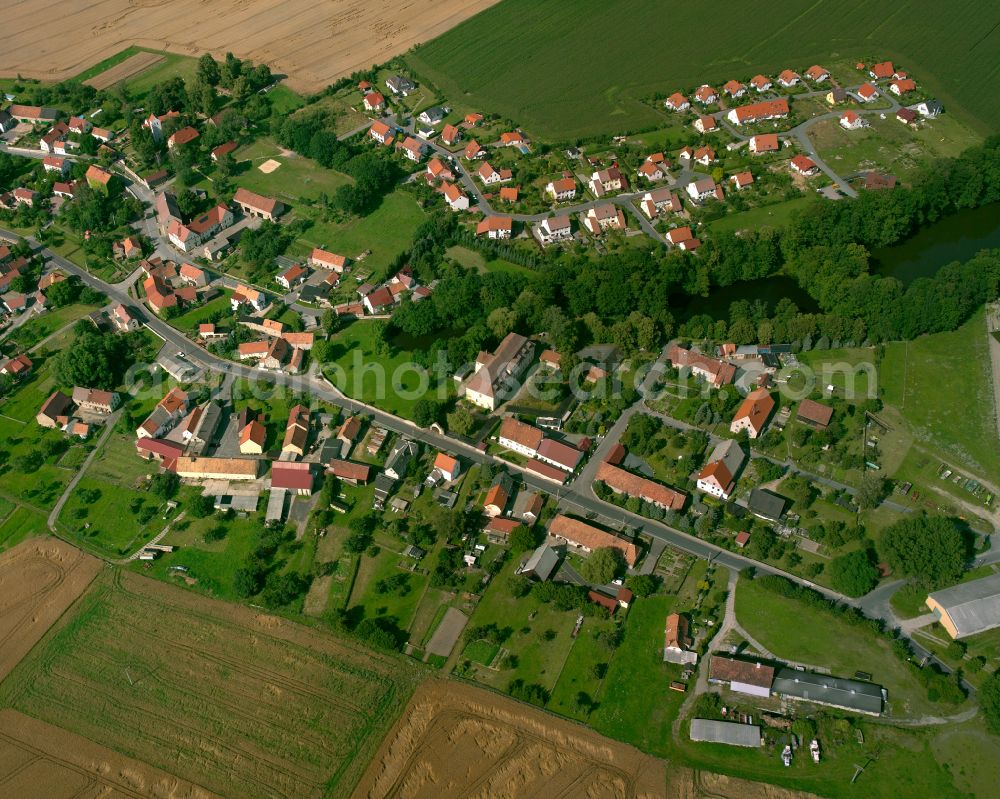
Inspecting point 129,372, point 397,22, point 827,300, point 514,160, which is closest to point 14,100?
point 397,22

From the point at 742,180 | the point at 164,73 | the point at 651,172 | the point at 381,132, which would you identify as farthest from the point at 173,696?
the point at 164,73

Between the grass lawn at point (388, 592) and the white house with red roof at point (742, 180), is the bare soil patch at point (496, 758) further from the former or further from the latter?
the white house with red roof at point (742, 180)

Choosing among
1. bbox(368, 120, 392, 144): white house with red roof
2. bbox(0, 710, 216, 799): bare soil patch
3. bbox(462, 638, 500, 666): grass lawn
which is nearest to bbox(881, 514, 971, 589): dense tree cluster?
bbox(462, 638, 500, 666): grass lawn

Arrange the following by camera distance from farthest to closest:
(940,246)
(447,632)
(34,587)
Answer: (940,246) < (34,587) < (447,632)

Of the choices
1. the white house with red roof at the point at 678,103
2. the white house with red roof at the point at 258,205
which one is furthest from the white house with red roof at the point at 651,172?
the white house with red roof at the point at 258,205

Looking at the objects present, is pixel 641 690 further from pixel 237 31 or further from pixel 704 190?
pixel 237 31

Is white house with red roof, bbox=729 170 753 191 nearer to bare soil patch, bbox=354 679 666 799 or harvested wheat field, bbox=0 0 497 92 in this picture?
harvested wheat field, bbox=0 0 497 92

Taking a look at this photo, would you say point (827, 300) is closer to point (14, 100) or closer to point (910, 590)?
point (910, 590)
